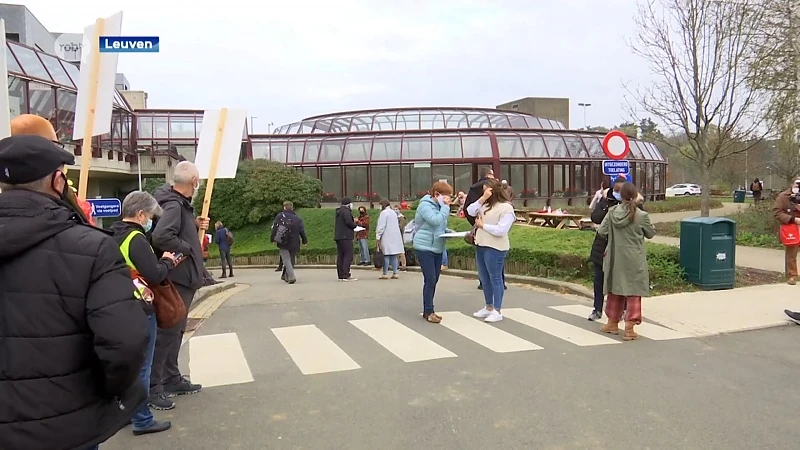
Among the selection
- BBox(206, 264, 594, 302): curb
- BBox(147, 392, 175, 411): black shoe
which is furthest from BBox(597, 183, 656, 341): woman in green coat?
BBox(147, 392, 175, 411): black shoe

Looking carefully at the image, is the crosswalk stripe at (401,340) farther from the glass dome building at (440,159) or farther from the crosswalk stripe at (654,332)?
the glass dome building at (440,159)

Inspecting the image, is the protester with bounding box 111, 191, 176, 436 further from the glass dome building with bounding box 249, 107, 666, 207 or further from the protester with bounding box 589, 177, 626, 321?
the glass dome building with bounding box 249, 107, 666, 207

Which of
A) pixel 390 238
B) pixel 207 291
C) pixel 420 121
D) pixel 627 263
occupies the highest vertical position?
pixel 420 121

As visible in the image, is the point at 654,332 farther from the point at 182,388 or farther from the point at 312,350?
the point at 182,388

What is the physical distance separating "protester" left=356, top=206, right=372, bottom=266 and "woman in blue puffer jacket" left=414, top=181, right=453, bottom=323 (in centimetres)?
792

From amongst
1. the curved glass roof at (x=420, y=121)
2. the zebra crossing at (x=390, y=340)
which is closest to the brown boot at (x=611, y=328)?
the zebra crossing at (x=390, y=340)

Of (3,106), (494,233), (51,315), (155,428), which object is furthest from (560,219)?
(51,315)

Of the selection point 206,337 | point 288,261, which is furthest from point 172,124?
point 206,337

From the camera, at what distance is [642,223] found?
22.2ft

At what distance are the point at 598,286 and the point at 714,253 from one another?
2.80 m

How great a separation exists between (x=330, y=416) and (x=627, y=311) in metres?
3.83

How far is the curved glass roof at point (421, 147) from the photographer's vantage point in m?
31.0

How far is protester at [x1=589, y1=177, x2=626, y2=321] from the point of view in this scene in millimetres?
7399

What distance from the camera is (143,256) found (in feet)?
12.4
